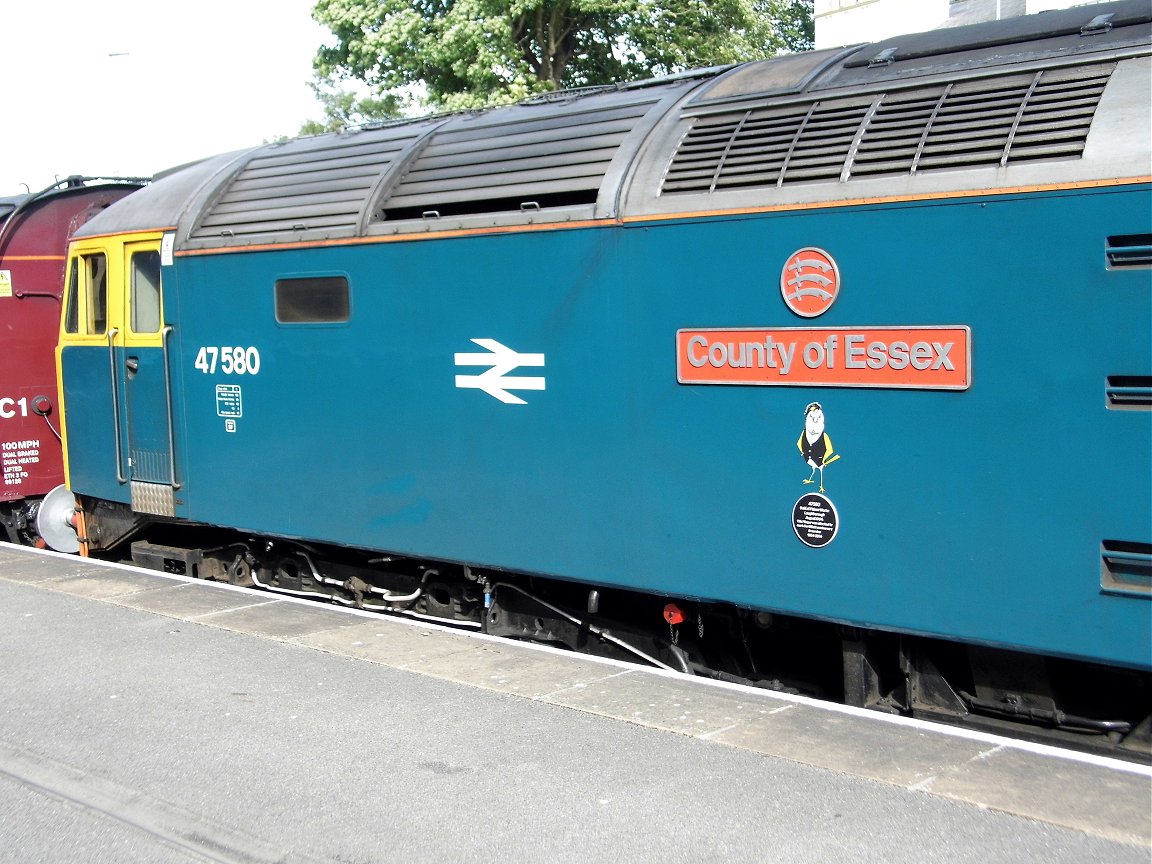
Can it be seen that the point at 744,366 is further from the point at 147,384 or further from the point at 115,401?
the point at 115,401

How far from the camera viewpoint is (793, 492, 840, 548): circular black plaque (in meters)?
4.75

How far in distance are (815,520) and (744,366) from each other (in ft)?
2.32

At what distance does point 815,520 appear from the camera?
4.79 m

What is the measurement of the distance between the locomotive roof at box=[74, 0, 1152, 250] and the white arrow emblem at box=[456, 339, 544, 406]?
638 millimetres

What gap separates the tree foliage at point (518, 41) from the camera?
17.0m

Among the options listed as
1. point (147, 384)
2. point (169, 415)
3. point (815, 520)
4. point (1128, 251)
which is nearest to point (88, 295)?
point (147, 384)

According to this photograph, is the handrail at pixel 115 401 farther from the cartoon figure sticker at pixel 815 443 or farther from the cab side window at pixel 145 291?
the cartoon figure sticker at pixel 815 443

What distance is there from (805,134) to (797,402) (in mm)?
1158

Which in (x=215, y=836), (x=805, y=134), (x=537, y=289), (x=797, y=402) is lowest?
(x=215, y=836)

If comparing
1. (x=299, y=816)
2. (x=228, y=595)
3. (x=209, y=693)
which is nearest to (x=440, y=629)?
(x=209, y=693)

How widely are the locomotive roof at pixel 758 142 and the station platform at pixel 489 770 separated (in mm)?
2137

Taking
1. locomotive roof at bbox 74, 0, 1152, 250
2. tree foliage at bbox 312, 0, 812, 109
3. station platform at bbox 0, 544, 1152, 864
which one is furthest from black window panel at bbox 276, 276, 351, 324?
tree foliage at bbox 312, 0, 812, 109

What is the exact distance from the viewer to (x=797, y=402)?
4785 mm

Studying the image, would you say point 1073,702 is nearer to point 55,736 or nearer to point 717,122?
point 717,122
